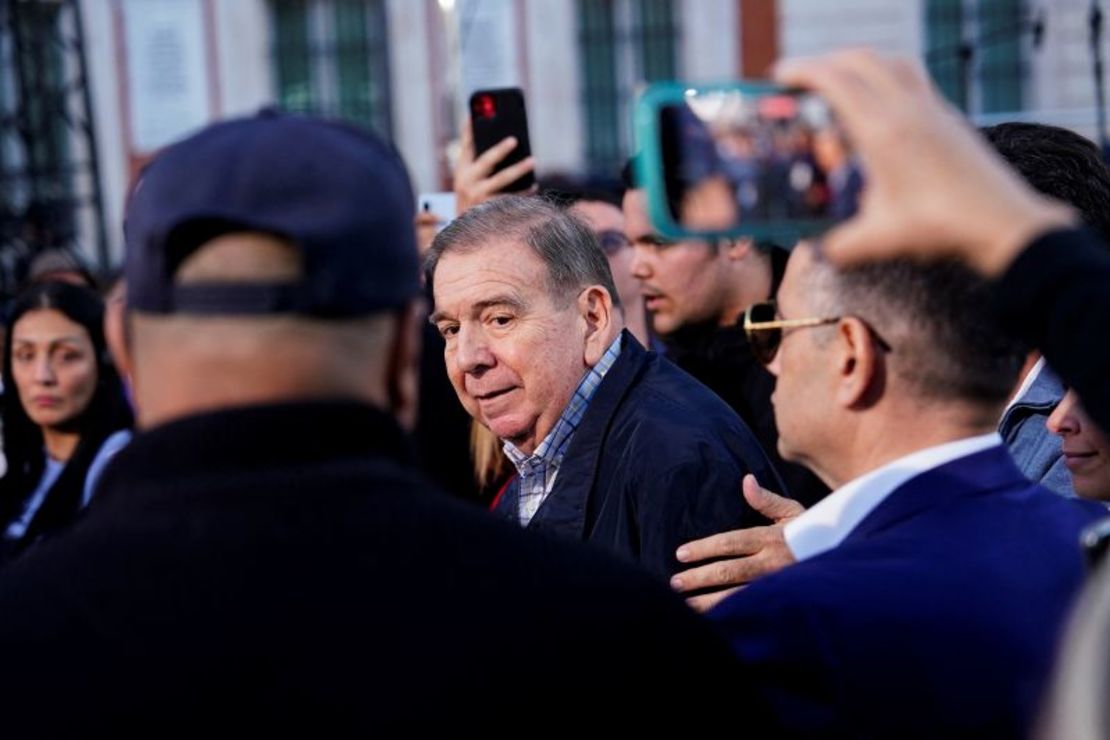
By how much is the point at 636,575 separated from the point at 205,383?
431mm

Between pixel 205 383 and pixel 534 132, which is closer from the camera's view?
pixel 205 383

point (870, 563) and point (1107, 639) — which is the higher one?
point (1107, 639)

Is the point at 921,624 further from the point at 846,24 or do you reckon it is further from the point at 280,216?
the point at 846,24

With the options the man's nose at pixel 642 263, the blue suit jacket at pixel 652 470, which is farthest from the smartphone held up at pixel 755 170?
the man's nose at pixel 642 263

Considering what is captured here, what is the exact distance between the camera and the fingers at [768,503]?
2902mm

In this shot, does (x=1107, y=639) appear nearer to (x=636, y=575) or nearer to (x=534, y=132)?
(x=636, y=575)

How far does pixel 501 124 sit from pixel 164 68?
729 inches

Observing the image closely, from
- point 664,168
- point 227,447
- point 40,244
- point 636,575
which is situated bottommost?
point 40,244

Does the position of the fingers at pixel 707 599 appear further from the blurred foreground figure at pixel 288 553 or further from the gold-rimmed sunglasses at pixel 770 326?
the blurred foreground figure at pixel 288 553

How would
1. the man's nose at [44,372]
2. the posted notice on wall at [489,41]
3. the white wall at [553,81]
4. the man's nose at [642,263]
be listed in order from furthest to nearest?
1. the white wall at [553,81]
2. the posted notice on wall at [489,41]
3. the man's nose at [44,372]
4. the man's nose at [642,263]

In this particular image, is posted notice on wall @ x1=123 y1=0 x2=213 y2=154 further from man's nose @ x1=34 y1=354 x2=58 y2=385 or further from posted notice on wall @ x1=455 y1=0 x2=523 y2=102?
man's nose @ x1=34 y1=354 x2=58 y2=385

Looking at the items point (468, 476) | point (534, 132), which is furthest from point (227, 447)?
point (534, 132)

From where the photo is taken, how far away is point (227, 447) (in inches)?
60.9

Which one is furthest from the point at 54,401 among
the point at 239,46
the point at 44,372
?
the point at 239,46
